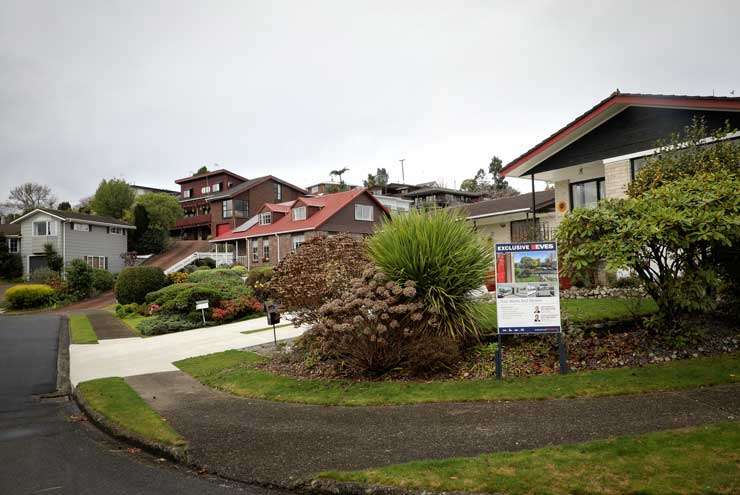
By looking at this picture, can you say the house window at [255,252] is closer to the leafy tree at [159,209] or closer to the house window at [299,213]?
the house window at [299,213]

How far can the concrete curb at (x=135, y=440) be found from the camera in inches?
230

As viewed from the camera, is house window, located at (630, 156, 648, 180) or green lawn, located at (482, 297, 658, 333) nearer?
green lawn, located at (482, 297, 658, 333)

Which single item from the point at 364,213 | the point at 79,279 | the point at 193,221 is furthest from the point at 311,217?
the point at 193,221

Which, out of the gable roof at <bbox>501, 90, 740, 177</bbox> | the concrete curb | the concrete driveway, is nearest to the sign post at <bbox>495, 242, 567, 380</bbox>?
the concrete curb

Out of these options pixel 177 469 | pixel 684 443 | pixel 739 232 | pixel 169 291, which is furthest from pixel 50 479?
pixel 169 291

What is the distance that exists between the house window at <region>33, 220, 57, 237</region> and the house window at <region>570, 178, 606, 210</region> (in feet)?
145

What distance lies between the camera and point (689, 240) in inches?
288

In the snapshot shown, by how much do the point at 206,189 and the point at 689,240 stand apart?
226 ft

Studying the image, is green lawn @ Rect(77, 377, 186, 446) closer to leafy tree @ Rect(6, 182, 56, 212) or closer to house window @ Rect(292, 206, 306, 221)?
house window @ Rect(292, 206, 306, 221)

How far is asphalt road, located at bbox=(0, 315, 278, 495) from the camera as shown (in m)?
5.04

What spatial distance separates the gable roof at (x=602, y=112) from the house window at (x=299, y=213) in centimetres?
2540

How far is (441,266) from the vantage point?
9.09 m

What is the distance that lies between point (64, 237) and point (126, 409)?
43.1 m

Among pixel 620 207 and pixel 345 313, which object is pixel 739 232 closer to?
pixel 620 207
